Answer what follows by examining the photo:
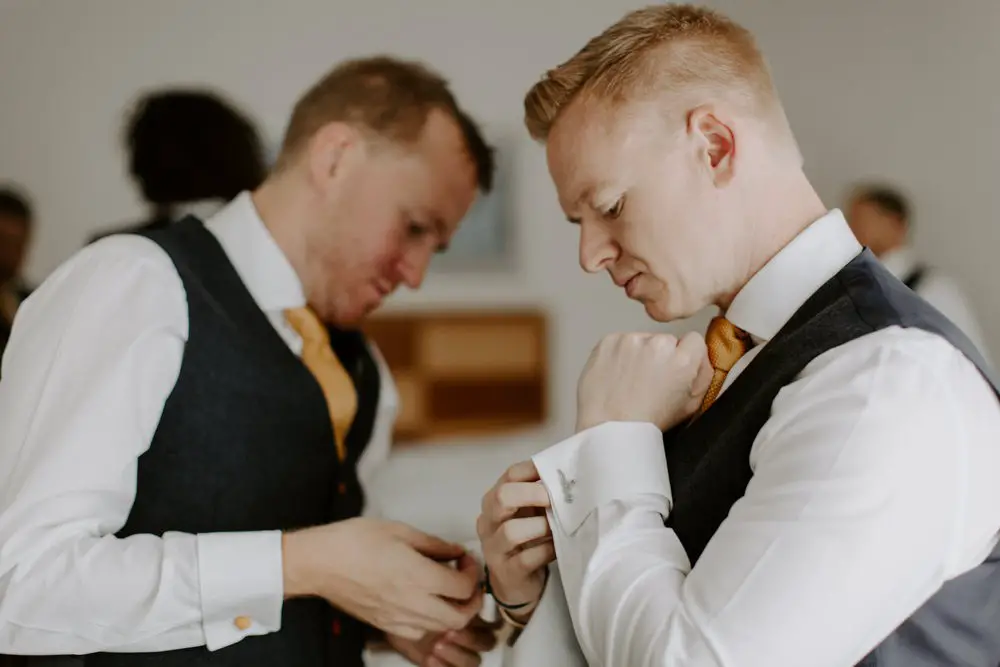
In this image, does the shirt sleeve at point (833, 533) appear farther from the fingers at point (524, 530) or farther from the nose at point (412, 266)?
the nose at point (412, 266)

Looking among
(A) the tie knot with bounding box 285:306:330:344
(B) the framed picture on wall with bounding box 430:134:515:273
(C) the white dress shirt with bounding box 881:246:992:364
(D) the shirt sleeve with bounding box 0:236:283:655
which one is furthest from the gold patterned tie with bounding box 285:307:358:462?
(C) the white dress shirt with bounding box 881:246:992:364

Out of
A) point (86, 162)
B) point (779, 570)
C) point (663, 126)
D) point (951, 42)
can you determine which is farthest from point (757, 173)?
point (86, 162)

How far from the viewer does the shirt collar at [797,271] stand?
0.87 m

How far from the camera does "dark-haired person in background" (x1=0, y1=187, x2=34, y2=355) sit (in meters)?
1.43

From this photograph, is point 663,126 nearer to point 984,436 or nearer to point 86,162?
point 984,436

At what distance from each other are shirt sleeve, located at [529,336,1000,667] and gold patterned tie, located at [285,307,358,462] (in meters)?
0.68

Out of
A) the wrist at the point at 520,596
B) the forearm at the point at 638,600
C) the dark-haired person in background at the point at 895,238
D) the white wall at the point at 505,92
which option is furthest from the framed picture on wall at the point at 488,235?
the forearm at the point at 638,600

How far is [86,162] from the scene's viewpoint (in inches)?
61.4

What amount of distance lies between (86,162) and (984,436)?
139cm

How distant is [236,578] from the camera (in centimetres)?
103

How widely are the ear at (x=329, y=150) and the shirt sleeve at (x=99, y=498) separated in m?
0.31

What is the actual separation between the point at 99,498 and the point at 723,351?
666mm

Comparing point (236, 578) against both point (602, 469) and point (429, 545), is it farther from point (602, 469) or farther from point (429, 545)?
point (602, 469)

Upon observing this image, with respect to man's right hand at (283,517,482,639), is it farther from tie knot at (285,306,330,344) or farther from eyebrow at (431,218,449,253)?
eyebrow at (431,218,449,253)
